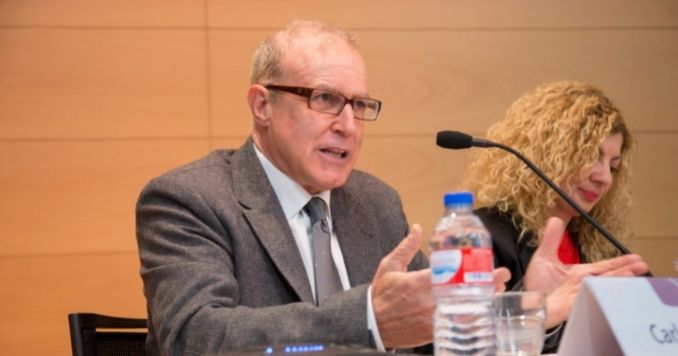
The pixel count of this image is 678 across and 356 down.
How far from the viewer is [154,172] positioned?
346cm

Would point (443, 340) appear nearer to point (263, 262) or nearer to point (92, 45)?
point (263, 262)

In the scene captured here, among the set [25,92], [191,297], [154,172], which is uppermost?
[25,92]

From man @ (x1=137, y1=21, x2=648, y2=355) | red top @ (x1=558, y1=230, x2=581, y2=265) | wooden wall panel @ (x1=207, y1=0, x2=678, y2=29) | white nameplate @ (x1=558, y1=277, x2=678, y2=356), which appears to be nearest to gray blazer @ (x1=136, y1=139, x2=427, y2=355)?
man @ (x1=137, y1=21, x2=648, y2=355)

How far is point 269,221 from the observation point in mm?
2217

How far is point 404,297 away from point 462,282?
272 millimetres

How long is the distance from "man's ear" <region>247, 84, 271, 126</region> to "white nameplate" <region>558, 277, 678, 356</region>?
130 cm

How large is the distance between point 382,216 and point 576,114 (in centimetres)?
94

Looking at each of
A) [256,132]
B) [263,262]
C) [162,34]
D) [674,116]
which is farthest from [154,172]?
[674,116]

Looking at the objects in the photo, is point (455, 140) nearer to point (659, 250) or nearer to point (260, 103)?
point (260, 103)

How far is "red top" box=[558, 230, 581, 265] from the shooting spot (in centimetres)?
312

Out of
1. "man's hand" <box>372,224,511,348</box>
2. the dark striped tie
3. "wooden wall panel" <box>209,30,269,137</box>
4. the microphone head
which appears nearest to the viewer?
"man's hand" <box>372,224,511,348</box>

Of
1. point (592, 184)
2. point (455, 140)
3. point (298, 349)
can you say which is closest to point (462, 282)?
point (298, 349)

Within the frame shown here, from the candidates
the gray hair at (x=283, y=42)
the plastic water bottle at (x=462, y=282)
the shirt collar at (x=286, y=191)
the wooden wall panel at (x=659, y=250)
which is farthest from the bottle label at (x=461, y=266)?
the wooden wall panel at (x=659, y=250)

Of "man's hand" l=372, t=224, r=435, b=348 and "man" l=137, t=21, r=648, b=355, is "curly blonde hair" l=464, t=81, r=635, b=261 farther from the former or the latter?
"man's hand" l=372, t=224, r=435, b=348
